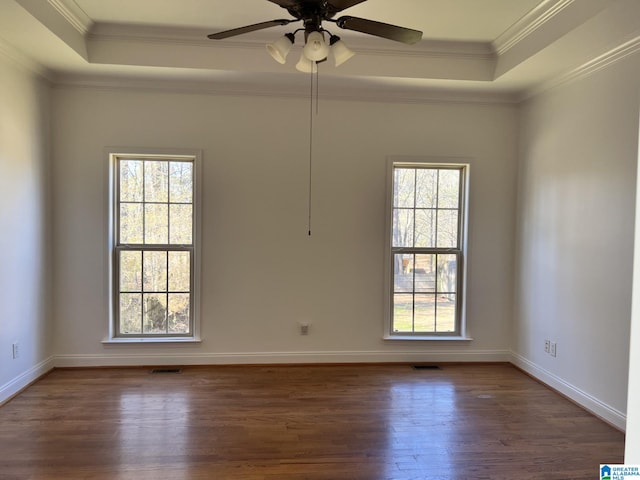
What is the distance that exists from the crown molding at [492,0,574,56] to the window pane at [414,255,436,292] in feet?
6.45

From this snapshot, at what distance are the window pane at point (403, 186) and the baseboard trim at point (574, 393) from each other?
1.91 m

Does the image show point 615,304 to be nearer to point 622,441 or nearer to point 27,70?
point 622,441

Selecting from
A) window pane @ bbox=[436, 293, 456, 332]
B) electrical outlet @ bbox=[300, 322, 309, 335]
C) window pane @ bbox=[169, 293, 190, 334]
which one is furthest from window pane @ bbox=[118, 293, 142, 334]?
window pane @ bbox=[436, 293, 456, 332]

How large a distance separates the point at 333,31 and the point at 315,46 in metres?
1.26

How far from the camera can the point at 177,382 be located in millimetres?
3330

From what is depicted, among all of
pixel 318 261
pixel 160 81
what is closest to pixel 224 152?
pixel 160 81

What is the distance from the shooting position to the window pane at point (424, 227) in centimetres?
391

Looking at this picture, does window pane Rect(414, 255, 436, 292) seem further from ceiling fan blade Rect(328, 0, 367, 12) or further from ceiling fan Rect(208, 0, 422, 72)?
ceiling fan blade Rect(328, 0, 367, 12)

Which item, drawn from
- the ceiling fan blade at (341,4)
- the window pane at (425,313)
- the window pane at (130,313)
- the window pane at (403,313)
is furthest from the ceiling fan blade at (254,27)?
the window pane at (425,313)

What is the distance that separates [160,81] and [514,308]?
160 inches

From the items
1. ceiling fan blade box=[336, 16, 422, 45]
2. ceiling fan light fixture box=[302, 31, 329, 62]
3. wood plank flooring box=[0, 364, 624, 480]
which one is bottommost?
wood plank flooring box=[0, 364, 624, 480]

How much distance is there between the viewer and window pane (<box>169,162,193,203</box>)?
3686 mm

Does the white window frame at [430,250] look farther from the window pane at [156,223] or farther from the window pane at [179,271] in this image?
the window pane at [156,223]

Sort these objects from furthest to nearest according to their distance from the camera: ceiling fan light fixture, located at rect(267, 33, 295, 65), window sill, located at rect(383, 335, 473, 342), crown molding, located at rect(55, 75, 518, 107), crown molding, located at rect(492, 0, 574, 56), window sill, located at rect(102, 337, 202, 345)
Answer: window sill, located at rect(383, 335, 473, 342)
window sill, located at rect(102, 337, 202, 345)
crown molding, located at rect(55, 75, 518, 107)
crown molding, located at rect(492, 0, 574, 56)
ceiling fan light fixture, located at rect(267, 33, 295, 65)
